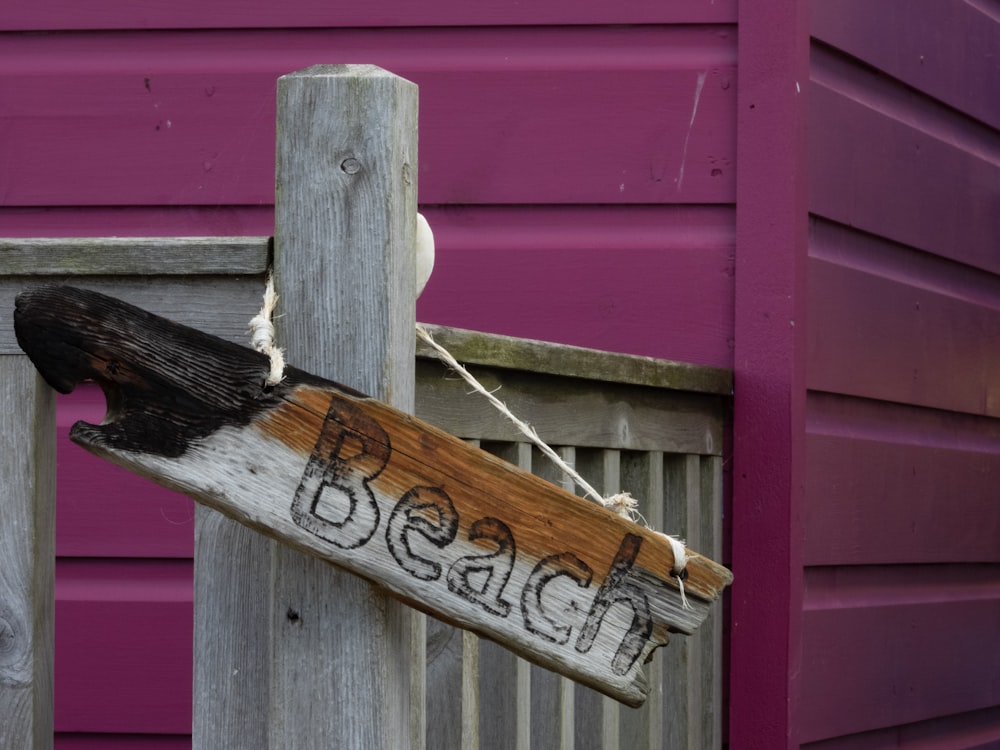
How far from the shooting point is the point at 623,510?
1.25 metres

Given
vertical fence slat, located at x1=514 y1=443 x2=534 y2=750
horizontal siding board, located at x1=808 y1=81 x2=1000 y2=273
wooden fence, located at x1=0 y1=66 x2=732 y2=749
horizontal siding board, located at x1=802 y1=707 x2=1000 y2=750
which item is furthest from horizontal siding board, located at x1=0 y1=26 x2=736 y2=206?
wooden fence, located at x1=0 y1=66 x2=732 y2=749

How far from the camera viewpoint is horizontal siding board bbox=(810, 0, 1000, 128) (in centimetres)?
257

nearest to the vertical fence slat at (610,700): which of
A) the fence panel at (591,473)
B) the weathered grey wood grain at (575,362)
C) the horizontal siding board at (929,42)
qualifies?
the fence panel at (591,473)

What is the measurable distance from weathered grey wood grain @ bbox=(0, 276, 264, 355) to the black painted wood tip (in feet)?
0.36

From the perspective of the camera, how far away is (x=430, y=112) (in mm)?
2480

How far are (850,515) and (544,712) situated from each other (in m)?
0.95

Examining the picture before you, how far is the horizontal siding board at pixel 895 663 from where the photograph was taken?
97.0 inches

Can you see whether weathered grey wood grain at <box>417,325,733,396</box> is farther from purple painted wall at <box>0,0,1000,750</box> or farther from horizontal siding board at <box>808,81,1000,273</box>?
horizontal siding board at <box>808,81,1000,273</box>

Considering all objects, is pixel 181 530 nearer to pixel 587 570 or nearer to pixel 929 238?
pixel 587 570

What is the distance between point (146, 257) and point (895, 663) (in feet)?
6.75

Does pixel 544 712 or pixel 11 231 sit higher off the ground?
pixel 11 231

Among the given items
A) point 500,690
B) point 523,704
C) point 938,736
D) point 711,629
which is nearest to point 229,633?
point 523,704

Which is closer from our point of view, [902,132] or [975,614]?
[902,132]

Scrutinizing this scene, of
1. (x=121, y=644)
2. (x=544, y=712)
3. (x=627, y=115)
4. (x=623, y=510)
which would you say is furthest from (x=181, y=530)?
(x=623, y=510)
